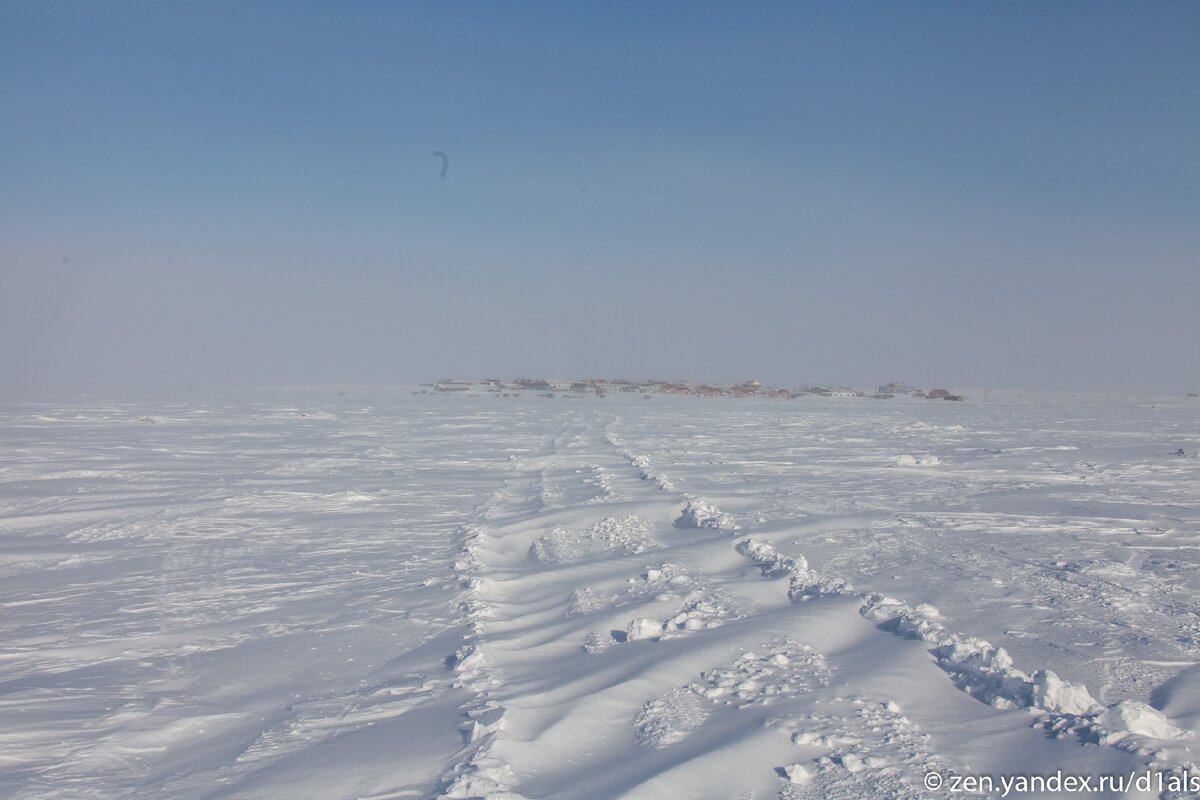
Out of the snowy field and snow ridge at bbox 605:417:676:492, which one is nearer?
the snowy field

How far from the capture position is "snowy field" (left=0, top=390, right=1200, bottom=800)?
3.36 metres

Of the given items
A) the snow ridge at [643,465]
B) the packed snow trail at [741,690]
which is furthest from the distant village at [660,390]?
the packed snow trail at [741,690]

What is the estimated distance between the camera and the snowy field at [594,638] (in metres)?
3.36

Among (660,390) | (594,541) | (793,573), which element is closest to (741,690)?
(793,573)

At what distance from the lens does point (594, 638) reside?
4.97m

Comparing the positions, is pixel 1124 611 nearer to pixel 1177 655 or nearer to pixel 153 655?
pixel 1177 655

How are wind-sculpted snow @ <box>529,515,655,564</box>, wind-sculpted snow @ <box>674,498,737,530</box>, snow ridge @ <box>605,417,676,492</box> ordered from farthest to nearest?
snow ridge @ <box>605,417,676,492</box> → wind-sculpted snow @ <box>674,498,737,530</box> → wind-sculpted snow @ <box>529,515,655,564</box>

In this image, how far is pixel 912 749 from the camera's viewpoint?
3.35m

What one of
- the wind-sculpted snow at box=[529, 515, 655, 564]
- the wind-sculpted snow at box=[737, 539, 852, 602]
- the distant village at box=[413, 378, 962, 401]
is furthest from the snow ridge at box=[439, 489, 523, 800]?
the distant village at box=[413, 378, 962, 401]

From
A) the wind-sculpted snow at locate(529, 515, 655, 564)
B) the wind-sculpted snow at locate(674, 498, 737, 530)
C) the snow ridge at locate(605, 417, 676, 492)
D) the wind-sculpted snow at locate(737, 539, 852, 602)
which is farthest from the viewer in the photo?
the snow ridge at locate(605, 417, 676, 492)

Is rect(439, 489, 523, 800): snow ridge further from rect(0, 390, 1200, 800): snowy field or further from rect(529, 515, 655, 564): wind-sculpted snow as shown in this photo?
rect(529, 515, 655, 564): wind-sculpted snow

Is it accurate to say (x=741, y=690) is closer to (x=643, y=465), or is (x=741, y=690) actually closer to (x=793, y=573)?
(x=793, y=573)

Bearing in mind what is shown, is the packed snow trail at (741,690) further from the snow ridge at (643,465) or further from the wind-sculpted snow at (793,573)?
the snow ridge at (643,465)

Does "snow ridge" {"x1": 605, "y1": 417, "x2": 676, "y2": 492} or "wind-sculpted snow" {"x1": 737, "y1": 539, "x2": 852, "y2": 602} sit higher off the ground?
"wind-sculpted snow" {"x1": 737, "y1": 539, "x2": 852, "y2": 602}
